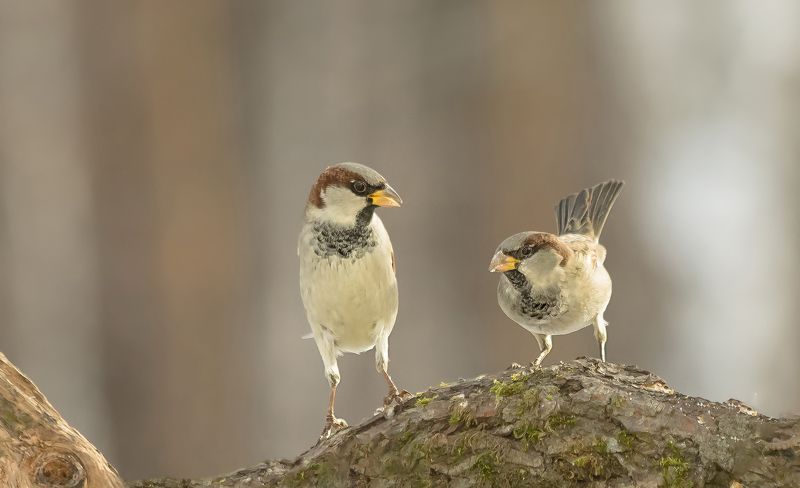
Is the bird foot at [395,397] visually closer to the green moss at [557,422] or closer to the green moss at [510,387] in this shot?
the green moss at [510,387]

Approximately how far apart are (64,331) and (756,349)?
8.30ft

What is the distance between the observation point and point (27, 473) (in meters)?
1.63

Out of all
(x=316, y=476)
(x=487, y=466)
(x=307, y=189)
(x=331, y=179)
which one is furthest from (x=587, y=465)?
(x=307, y=189)

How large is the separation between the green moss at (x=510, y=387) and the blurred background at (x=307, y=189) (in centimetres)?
167

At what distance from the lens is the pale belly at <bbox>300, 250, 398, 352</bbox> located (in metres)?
2.07

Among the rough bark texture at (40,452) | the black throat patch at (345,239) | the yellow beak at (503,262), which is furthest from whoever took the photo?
the yellow beak at (503,262)

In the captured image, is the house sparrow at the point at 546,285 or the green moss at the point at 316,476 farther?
the house sparrow at the point at 546,285

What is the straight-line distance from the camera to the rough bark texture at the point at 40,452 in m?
1.63

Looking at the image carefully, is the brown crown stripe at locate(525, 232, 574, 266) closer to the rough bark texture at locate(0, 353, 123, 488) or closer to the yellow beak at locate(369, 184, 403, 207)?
the yellow beak at locate(369, 184, 403, 207)

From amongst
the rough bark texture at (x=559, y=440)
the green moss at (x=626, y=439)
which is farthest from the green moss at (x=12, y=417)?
the green moss at (x=626, y=439)

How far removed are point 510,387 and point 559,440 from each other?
0.14m

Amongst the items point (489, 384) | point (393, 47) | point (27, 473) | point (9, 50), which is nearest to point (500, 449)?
point (489, 384)

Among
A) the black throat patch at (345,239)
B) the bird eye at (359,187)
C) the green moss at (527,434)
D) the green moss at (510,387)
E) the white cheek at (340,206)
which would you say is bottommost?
the green moss at (527,434)

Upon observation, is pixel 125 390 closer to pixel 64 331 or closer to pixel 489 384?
pixel 64 331
